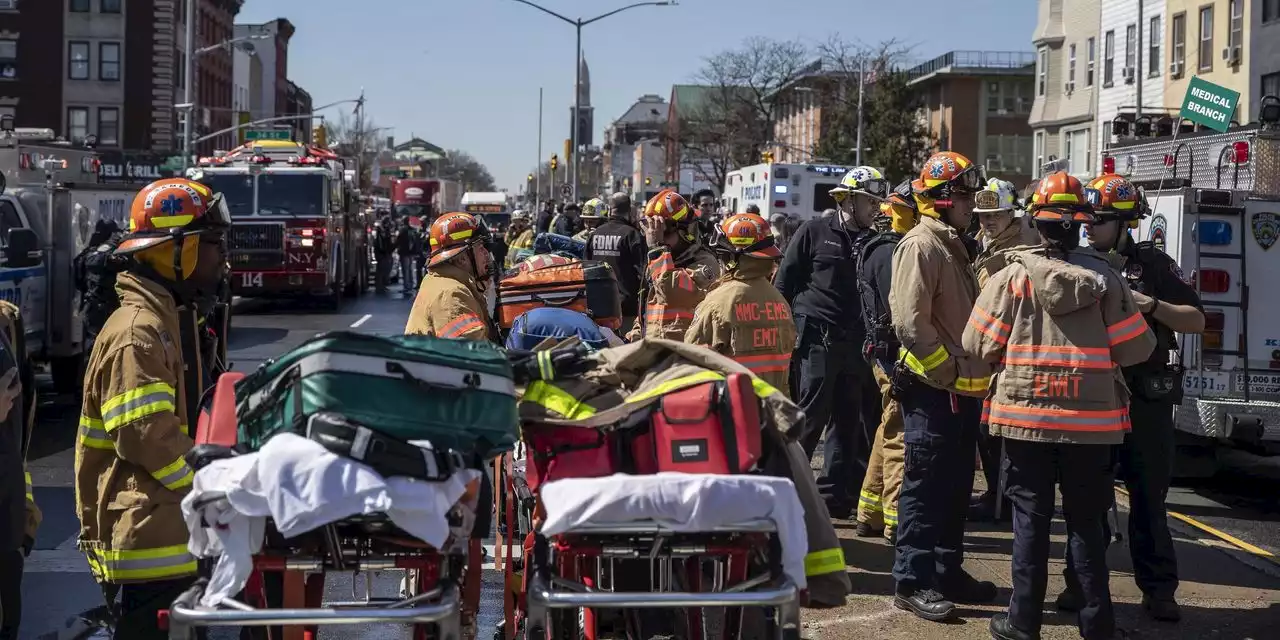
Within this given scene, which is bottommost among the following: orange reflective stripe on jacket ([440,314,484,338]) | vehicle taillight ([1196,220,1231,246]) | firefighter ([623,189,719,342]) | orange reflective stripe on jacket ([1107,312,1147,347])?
orange reflective stripe on jacket ([440,314,484,338])

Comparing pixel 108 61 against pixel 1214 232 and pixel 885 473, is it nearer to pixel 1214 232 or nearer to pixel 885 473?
pixel 1214 232

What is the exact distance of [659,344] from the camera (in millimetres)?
4477

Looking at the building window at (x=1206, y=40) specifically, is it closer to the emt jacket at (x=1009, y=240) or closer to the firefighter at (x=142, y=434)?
the emt jacket at (x=1009, y=240)

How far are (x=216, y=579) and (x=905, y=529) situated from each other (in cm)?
394

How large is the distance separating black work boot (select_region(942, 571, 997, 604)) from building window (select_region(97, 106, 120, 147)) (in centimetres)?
6316

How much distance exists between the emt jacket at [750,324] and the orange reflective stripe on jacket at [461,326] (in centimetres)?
148

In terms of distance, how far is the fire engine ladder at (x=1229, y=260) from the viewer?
9.86m

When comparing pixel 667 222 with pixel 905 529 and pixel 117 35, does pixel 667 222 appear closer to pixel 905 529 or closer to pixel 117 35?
pixel 905 529

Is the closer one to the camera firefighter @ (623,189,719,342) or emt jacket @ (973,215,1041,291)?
emt jacket @ (973,215,1041,291)

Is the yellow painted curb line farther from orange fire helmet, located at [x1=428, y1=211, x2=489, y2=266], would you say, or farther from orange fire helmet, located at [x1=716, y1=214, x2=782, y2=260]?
orange fire helmet, located at [x1=428, y1=211, x2=489, y2=266]

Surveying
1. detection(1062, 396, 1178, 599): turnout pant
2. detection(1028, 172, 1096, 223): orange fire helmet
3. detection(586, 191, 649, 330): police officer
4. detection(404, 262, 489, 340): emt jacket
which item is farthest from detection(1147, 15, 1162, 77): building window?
detection(404, 262, 489, 340): emt jacket

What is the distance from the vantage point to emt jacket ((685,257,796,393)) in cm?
745

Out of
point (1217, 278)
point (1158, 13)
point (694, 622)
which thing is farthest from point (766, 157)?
point (694, 622)

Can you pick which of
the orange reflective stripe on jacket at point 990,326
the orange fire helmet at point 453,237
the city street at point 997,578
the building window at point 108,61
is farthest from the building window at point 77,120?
the orange reflective stripe on jacket at point 990,326
